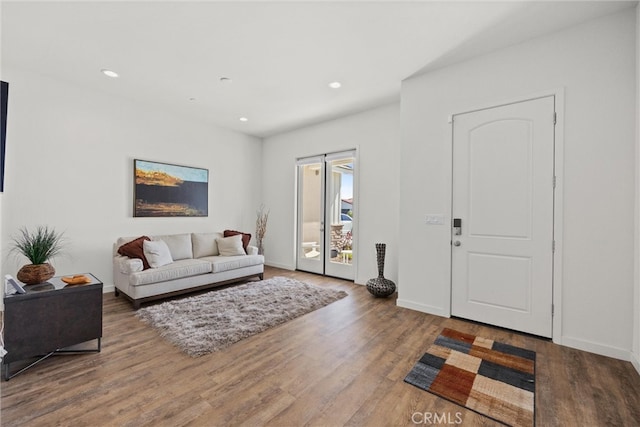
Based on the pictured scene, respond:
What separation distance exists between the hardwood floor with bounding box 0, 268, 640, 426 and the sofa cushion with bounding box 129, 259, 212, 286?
0.73 meters

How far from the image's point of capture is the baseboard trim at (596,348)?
231cm

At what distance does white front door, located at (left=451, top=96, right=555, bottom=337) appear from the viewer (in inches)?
106

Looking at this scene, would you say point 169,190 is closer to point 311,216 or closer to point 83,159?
point 83,159

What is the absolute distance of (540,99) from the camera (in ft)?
8.89

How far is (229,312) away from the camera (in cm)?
327

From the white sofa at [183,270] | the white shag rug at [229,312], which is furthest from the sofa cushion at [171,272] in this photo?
the white shag rug at [229,312]

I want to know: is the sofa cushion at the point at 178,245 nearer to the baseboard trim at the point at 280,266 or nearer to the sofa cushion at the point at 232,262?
the sofa cushion at the point at 232,262

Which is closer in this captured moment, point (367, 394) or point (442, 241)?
point (367, 394)

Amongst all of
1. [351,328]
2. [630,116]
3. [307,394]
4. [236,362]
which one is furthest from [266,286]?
[630,116]

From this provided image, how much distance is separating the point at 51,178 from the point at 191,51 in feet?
8.34

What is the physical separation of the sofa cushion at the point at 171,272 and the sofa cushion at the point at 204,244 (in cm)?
45

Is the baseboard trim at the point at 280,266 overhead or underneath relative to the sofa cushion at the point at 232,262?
underneath

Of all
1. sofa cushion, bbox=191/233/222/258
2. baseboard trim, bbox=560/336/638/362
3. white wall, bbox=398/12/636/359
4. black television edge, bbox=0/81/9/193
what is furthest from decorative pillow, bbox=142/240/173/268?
baseboard trim, bbox=560/336/638/362

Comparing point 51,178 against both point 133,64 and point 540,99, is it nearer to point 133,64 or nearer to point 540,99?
point 133,64
